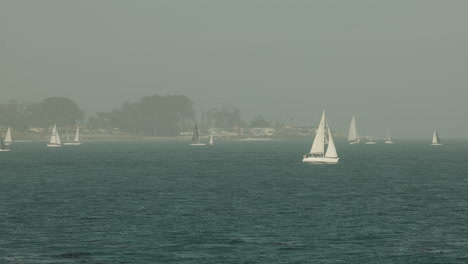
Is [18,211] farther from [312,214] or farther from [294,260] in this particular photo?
[294,260]

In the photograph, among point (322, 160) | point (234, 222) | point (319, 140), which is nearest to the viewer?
point (234, 222)

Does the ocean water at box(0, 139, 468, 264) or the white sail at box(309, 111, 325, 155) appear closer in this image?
the ocean water at box(0, 139, 468, 264)

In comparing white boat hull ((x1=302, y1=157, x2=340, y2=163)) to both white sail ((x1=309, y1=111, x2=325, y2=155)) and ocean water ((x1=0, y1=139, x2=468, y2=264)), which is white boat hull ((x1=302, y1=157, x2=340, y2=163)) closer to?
white sail ((x1=309, y1=111, x2=325, y2=155))

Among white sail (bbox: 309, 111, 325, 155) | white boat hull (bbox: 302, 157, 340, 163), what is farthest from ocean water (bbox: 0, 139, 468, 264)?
white boat hull (bbox: 302, 157, 340, 163)

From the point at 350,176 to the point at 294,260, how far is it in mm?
82618

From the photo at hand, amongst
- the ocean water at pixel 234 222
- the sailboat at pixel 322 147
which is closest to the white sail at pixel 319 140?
the sailboat at pixel 322 147

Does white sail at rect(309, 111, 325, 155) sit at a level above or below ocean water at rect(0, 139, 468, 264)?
above

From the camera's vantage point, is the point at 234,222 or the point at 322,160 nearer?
the point at 234,222

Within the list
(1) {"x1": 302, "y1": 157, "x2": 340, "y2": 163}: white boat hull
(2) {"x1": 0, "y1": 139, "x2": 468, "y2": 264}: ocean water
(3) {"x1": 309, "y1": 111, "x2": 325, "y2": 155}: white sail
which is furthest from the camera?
(1) {"x1": 302, "y1": 157, "x2": 340, "y2": 163}: white boat hull

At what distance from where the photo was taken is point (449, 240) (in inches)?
2014

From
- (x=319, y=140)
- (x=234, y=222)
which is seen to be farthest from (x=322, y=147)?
(x=234, y=222)

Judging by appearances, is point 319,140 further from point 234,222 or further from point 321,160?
point 234,222

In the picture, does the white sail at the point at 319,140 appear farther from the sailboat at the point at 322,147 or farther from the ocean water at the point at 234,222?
the ocean water at the point at 234,222

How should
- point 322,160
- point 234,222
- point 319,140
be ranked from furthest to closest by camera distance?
point 322,160
point 319,140
point 234,222
